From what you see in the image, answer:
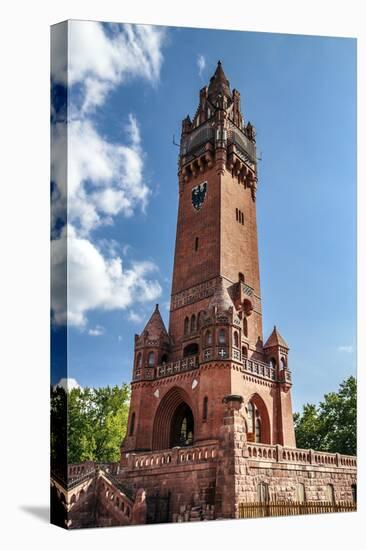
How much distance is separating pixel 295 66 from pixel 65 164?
10.6 metres

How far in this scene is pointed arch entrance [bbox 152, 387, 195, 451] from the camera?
2783 centimetres

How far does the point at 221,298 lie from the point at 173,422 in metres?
5.98

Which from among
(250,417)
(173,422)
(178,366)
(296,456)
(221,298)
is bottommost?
(296,456)

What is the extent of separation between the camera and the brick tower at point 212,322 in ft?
85.6

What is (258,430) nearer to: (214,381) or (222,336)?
(214,381)

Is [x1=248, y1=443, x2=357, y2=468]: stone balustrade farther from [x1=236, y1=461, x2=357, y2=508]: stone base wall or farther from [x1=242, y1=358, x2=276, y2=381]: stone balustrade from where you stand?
[x1=242, y1=358, x2=276, y2=381]: stone balustrade

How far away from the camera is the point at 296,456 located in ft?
79.2

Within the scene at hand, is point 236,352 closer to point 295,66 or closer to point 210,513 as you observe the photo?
point 210,513

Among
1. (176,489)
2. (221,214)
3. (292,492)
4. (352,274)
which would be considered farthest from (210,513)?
(221,214)

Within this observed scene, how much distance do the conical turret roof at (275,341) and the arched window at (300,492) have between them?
7.24 m

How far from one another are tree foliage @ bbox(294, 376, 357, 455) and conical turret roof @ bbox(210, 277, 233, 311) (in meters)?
6.71

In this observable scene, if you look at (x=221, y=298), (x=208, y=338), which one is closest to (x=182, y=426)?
(x=208, y=338)

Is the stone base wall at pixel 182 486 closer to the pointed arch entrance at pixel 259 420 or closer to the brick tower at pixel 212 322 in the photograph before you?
the brick tower at pixel 212 322

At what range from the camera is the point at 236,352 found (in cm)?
2594
